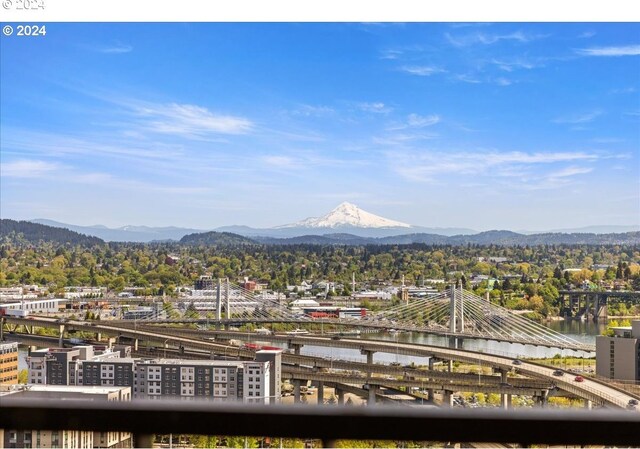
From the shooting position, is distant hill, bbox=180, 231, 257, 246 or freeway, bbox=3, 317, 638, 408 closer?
freeway, bbox=3, 317, 638, 408

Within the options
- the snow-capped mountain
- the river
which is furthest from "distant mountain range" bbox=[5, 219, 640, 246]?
the river

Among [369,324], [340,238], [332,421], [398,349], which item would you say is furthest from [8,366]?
[340,238]

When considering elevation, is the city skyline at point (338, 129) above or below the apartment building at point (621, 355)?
above

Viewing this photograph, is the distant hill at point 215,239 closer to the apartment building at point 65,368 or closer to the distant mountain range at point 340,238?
the distant mountain range at point 340,238

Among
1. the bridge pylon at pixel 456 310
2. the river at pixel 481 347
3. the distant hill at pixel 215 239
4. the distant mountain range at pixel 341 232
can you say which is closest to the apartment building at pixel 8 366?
the river at pixel 481 347

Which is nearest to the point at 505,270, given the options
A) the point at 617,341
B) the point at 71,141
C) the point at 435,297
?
the point at 435,297

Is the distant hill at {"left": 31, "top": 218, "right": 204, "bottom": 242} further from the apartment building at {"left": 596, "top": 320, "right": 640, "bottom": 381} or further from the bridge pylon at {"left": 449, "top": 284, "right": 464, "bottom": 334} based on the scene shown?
the apartment building at {"left": 596, "top": 320, "right": 640, "bottom": 381}
